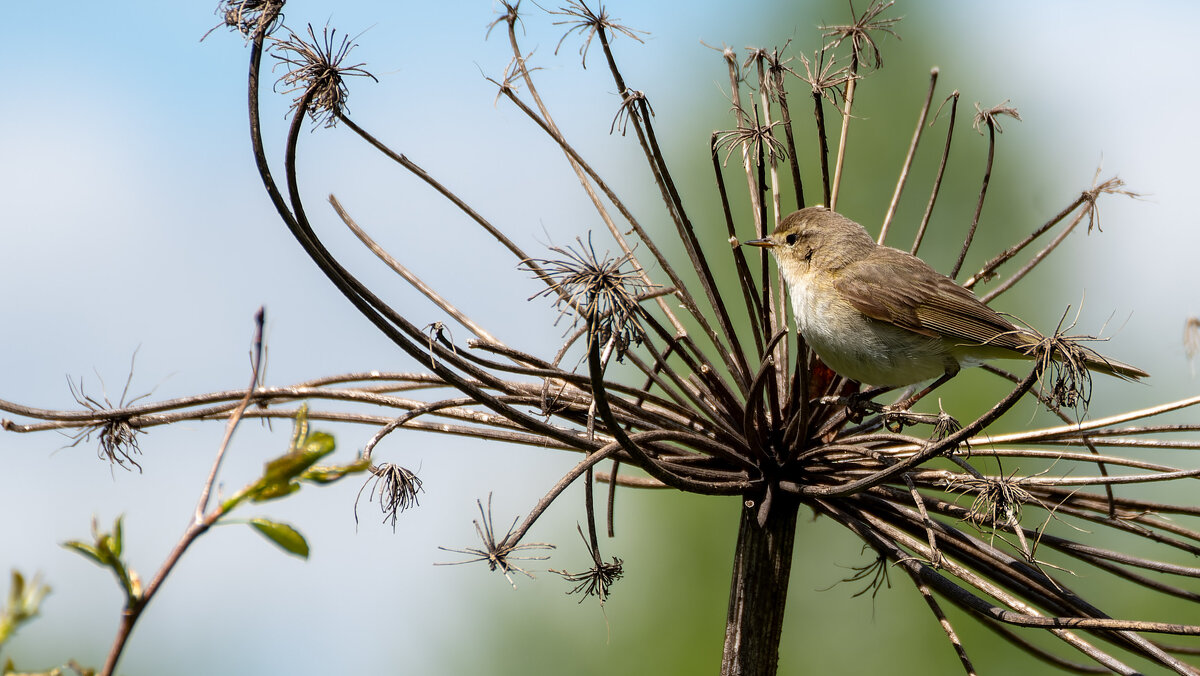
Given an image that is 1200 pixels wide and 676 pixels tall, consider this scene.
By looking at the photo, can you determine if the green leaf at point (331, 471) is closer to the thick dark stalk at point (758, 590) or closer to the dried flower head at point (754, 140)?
the thick dark stalk at point (758, 590)

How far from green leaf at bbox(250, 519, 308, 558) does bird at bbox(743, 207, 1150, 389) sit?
3.41 meters

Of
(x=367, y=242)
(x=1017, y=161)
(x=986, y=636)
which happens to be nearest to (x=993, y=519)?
(x=367, y=242)

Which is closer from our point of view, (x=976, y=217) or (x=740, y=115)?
(x=740, y=115)

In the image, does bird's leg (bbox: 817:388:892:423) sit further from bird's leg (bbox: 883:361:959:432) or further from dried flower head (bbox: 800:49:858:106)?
dried flower head (bbox: 800:49:858:106)

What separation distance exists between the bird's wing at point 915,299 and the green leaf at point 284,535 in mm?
3949

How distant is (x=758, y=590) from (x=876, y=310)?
5.49ft

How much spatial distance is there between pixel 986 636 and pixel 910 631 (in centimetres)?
156

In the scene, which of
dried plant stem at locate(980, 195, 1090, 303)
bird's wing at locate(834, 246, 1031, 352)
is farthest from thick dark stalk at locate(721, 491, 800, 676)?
dried plant stem at locate(980, 195, 1090, 303)

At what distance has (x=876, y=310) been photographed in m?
4.89

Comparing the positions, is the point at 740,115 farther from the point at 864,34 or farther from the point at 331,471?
the point at 331,471

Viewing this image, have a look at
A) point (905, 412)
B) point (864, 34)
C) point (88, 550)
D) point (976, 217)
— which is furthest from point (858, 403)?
point (88, 550)

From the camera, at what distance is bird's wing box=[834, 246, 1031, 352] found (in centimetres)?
475

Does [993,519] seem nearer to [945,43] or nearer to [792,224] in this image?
[792,224]

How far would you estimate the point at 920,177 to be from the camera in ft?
71.3
